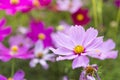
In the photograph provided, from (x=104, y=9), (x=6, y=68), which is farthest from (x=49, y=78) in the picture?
(x=104, y=9)

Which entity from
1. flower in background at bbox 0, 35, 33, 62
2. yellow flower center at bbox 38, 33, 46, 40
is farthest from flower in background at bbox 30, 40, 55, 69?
yellow flower center at bbox 38, 33, 46, 40

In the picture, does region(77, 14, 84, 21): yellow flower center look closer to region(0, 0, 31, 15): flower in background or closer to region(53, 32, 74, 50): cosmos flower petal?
region(0, 0, 31, 15): flower in background

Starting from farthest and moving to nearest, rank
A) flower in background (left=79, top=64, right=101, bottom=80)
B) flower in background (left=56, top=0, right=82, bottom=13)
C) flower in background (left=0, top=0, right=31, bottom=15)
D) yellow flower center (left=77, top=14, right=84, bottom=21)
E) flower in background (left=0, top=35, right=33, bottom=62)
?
flower in background (left=56, top=0, right=82, bottom=13)
yellow flower center (left=77, top=14, right=84, bottom=21)
flower in background (left=0, top=0, right=31, bottom=15)
flower in background (left=0, top=35, right=33, bottom=62)
flower in background (left=79, top=64, right=101, bottom=80)

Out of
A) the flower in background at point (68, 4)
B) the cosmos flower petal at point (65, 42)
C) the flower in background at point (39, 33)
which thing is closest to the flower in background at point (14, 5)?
the flower in background at point (39, 33)

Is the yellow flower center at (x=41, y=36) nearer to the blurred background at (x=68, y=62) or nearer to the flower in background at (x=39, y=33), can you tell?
the flower in background at (x=39, y=33)

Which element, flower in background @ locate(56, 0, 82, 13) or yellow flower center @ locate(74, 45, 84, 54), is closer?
yellow flower center @ locate(74, 45, 84, 54)

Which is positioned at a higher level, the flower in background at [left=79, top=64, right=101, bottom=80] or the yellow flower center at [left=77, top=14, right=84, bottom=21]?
the yellow flower center at [left=77, top=14, right=84, bottom=21]

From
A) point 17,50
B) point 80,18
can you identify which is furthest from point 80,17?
point 17,50

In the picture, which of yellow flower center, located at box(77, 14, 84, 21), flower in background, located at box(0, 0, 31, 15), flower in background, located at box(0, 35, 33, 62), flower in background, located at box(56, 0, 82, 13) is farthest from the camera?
flower in background, located at box(56, 0, 82, 13)

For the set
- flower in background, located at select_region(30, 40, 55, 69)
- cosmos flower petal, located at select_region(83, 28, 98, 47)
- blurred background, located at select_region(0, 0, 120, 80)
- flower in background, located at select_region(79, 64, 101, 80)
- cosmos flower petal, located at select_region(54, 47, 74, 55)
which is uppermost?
blurred background, located at select_region(0, 0, 120, 80)
